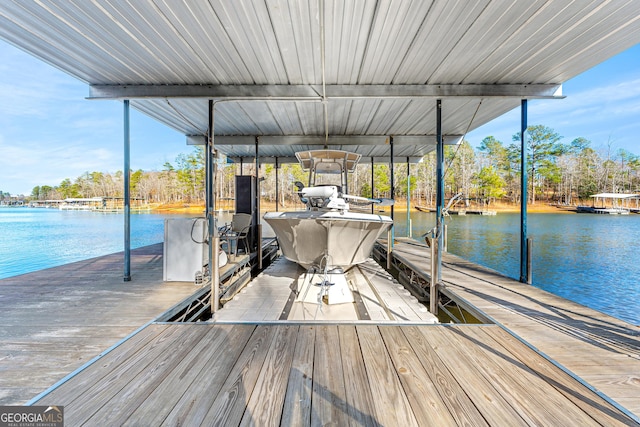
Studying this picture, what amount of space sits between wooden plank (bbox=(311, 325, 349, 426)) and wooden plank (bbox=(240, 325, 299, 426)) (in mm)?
194

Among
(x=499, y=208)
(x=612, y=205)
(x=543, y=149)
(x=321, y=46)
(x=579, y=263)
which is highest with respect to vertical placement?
(x=543, y=149)

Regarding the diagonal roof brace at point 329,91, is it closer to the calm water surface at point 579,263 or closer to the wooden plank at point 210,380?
the calm water surface at point 579,263

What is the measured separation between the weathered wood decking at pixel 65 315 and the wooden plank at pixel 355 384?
203 cm

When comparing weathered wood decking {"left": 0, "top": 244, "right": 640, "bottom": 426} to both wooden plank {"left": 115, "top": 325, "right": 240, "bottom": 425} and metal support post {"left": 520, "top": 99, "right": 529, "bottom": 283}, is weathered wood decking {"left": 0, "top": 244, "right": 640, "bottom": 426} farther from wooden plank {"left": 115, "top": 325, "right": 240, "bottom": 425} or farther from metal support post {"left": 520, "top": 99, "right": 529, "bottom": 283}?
metal support post {"left": 520, "top": 99, "right": 529, "bottom": 283}

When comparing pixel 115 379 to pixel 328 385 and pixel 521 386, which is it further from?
pixel 521 386

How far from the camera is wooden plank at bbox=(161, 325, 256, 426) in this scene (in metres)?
1.43

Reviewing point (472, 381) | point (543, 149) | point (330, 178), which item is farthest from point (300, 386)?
point (543, 149)

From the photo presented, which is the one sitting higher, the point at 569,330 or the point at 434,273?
the point at 434,273

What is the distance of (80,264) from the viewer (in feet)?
17.9

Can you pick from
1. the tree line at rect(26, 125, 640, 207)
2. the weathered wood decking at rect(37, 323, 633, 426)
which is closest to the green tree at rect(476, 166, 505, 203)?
the tree line at rect(26, 125, 640, 207)

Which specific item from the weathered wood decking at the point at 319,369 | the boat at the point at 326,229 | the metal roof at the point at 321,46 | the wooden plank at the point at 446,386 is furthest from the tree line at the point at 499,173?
the wooden plank at the point at 446,386

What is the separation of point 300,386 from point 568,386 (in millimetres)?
1759

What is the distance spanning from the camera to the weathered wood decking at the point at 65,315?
1.96 meters

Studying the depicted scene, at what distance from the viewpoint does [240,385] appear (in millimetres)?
1680
